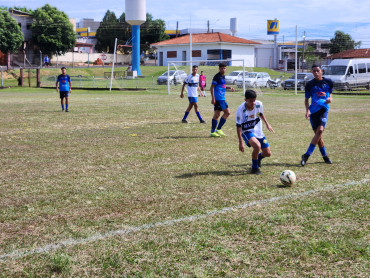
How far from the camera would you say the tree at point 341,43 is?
78.5m

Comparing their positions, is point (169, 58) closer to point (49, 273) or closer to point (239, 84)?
point (239, 84)

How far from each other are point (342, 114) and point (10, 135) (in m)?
13.1

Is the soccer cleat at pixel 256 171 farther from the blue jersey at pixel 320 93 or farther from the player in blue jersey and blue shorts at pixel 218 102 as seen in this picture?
the player in blue jersey and blue shorts at pixel 218 102

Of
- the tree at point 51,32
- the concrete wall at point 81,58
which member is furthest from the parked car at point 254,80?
the concrete wall at point 81,58

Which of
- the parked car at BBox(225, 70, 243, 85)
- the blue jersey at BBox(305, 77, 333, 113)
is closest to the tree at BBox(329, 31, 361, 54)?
the parked car at BBox(225, 70, 243, 85)

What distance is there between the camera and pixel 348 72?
3622cm

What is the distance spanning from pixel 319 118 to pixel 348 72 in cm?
2985

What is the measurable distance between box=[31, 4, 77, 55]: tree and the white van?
47421 mm

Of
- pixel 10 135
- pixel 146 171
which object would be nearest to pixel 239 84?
pixel 10 135

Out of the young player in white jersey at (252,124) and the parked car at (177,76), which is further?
the parked car at (177,76)

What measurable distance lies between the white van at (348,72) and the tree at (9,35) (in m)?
46.0

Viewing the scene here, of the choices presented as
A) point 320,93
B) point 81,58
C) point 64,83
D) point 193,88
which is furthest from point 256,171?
point 81,58

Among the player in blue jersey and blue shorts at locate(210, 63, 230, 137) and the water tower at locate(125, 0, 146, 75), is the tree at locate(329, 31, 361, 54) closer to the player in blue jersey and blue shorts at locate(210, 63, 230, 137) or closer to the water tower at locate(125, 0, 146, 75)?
the water tower at locate(125, 0, 146, 75)

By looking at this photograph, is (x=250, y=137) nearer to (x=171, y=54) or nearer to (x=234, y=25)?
(x=171, y=54)
